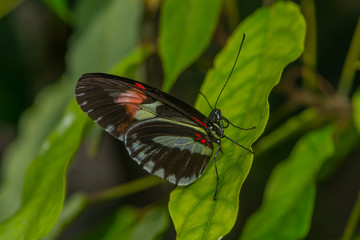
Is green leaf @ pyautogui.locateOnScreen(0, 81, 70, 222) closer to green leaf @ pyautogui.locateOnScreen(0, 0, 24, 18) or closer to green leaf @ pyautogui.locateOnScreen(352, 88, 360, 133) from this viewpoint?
green leaf @ pyautogui.locateOnScreen(0, 0, 24, 18)

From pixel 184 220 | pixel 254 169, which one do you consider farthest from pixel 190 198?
pixel 254 169

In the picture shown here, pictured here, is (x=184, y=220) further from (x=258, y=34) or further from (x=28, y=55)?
(x=28, y=55)

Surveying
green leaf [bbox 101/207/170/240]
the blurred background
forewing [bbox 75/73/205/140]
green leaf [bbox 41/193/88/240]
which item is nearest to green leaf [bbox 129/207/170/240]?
green leaf [bbox 101/207/170/240]

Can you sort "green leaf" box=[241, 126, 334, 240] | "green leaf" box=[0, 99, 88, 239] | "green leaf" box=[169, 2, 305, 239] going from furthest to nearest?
1. "green leaf" box=[241, 126, 334, 240]
2. "green leaf" box=[0, 99, 88, 239]
3. "green leaf" box=[169, 2, 305, 239]

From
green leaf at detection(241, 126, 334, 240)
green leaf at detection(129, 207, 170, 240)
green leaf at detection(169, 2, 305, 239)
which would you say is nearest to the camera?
green leaf at detection(169, 2, 305, 239)

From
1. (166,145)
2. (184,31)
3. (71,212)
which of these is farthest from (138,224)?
(184,31)

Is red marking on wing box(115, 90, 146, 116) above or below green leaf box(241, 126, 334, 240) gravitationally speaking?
above
